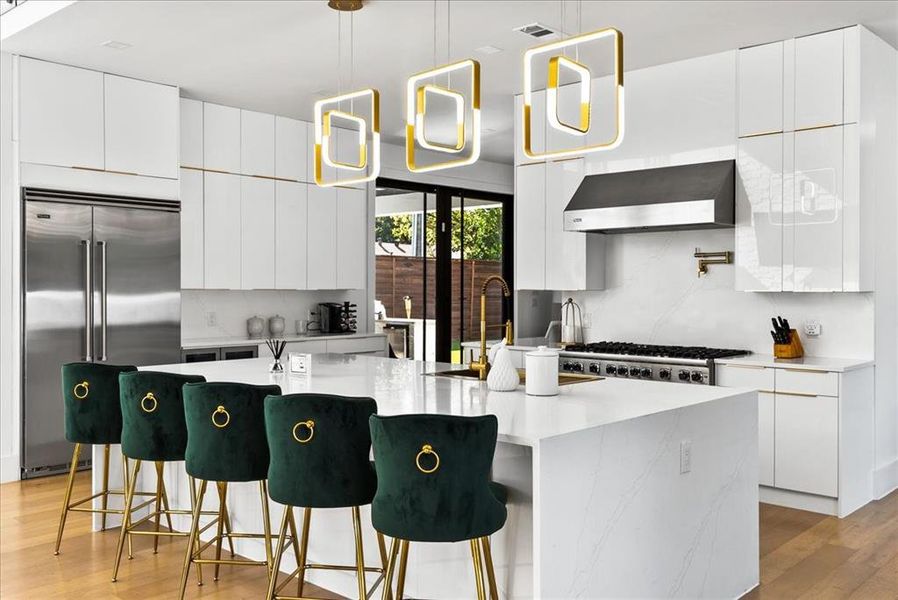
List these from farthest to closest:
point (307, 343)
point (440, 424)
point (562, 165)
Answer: point (307, 343) < point (562, 165) < point (440, 424)

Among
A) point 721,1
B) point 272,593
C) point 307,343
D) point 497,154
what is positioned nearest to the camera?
point 272,593

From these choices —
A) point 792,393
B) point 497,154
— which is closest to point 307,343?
point 497,154

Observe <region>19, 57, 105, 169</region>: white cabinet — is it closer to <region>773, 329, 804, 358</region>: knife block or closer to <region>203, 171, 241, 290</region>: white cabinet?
<region>203, 171, 241, 290</region>: white cabinet

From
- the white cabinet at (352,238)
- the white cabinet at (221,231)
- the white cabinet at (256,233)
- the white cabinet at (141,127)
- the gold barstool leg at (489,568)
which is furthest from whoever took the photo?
the white cabinet at (352,238)

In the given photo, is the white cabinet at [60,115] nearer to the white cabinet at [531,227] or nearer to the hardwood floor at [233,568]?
the hardwood floor at [233,568]

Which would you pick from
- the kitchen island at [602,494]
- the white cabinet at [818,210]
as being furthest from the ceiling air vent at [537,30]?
the kitchen island at [602,494]

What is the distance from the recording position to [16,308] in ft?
17.8

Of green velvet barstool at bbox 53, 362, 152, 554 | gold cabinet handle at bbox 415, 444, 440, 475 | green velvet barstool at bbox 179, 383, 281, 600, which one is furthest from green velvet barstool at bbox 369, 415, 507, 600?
green velvet barstool at bbox 53, 362, 152, 554

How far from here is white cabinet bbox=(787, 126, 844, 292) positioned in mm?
4816

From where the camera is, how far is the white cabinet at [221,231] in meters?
6.59

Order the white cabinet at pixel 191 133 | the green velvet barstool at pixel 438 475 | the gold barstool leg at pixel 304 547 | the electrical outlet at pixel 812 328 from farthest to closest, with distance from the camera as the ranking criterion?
1. the white cabinet at pixel 191 133
2. the electrical outlet at pixel 812 328
3. the gold barstool leg at pixel 304 547
4. the green velvet barstool at pixel 438 475

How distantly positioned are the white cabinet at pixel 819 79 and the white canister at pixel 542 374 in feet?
9.25

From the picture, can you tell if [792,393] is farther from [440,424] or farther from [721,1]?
[440,424]

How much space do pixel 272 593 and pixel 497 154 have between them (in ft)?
22.7
